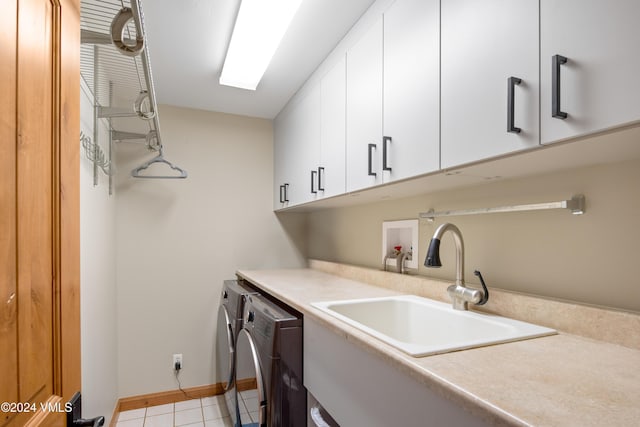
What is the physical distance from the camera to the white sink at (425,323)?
101 centimetres

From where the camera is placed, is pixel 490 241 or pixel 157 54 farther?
pixel 157 54

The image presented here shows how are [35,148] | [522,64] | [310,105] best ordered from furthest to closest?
[310,105] < [522,64] < [35,148]

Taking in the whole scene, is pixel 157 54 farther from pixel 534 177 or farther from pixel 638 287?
pixel 638 287

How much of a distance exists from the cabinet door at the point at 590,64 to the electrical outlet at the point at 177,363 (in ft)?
9.05

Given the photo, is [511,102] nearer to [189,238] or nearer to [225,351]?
[225,351]

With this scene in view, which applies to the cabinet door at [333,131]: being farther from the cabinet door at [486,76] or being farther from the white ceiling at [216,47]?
the cabinet door at [486,76]

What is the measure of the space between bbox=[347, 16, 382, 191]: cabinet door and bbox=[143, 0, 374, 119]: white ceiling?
174 millimetres

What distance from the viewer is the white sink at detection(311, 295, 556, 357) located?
101 centimetres

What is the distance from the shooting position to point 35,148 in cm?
62

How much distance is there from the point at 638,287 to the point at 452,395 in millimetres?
677

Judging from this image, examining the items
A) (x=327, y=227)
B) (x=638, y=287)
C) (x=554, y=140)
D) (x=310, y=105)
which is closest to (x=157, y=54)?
(x=310, y=105)

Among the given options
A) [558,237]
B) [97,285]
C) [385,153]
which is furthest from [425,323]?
[97,285]

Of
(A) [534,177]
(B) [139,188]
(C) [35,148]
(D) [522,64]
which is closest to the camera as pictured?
(C) [35,148]

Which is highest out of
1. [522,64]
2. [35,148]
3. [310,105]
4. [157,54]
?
[157,54]
